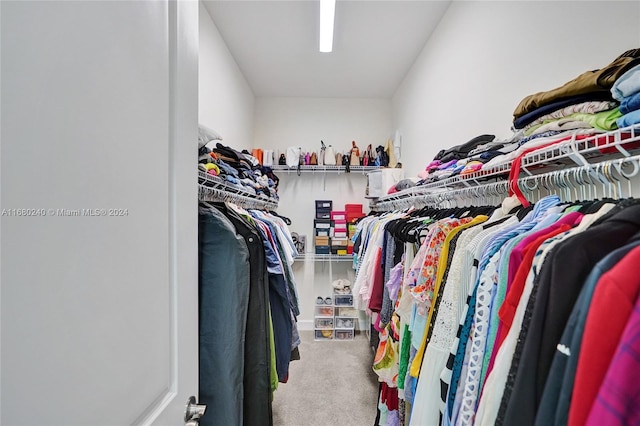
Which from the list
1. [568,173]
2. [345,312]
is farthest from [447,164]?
[345,312]

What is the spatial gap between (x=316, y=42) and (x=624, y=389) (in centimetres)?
293

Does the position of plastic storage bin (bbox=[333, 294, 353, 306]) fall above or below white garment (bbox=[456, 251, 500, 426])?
below

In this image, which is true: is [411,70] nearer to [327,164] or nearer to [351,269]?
Answer: [327,164]

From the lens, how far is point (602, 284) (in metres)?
0.42

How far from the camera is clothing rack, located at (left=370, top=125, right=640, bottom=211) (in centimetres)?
68

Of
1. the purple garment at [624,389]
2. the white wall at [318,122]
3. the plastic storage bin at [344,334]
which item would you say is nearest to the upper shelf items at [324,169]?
the white wall at [318,122]

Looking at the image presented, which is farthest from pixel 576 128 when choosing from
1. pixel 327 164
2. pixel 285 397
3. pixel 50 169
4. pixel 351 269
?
pixel 351 269

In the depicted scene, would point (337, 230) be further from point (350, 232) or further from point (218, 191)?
point (218, 191)

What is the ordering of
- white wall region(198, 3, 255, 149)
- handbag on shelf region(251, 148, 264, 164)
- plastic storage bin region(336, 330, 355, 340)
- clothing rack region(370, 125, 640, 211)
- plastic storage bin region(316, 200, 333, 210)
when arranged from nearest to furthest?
clothing rack region(370, 125, 640, 211), white wall region(198, 3, 255, 149), plastic storage bin region(336, 330, 355, 340), handbag on shelf region(251, 148, 264, 164), plastic storage bin region(316, 200, 333, 210)

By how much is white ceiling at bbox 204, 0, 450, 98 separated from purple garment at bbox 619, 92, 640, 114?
1974mm

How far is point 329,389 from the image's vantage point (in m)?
2.39

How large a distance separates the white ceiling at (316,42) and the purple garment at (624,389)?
2.47m

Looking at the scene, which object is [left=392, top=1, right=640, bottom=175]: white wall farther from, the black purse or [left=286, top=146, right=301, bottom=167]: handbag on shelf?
[left=286, top=146, right=301, bottom=167]: handbag on shelf

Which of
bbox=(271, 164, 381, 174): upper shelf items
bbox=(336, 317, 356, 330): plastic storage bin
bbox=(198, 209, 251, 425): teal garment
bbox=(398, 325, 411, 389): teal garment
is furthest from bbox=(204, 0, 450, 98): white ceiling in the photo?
bbox=(336, 317, 356, 330): plastic storage bin
